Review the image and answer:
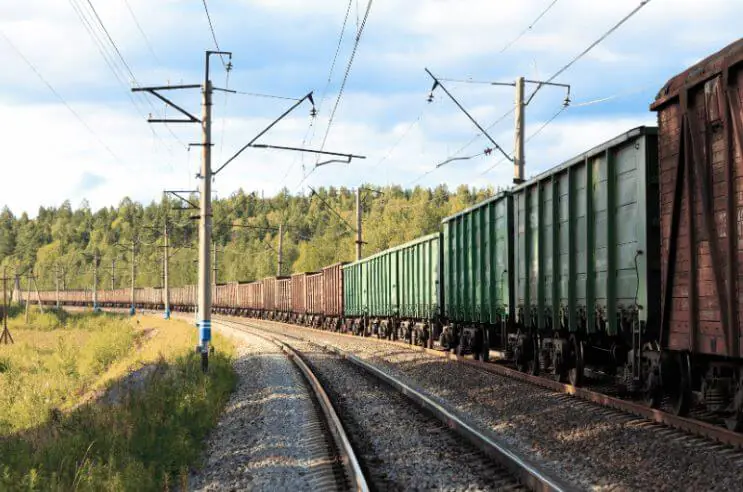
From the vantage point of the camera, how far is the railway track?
23.6 feet

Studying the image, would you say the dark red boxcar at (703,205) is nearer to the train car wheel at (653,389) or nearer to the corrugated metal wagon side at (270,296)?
the train car wheel at (653,389)

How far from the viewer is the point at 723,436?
824cm

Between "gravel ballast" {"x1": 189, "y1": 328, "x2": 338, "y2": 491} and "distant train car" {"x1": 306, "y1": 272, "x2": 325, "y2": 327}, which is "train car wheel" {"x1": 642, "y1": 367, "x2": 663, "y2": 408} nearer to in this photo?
"gravel ballast" {"x1": 189, "y1": 328, "x2": 338, "y2": 491}

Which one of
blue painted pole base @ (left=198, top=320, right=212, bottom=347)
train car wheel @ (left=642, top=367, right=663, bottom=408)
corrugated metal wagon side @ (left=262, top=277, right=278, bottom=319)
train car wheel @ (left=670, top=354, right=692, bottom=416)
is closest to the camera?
train car wheel @ (left=670, top=354, right=692, bottom=416)

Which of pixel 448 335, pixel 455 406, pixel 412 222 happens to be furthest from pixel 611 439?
pixel 412 222

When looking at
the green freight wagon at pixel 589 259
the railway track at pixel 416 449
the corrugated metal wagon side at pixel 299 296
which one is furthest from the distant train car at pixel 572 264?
the corrugated metal wagon side at pixel 299 296

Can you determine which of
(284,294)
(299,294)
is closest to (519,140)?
Result: (299,294)

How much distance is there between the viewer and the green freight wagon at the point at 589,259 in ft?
32.2

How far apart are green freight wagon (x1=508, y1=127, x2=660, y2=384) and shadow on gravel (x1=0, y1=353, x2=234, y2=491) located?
19.8 feet

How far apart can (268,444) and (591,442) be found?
13.1 feet

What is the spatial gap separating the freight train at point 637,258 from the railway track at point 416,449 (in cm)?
265

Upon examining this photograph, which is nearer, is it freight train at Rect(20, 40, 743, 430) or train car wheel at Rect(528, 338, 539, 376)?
freight train at Rect(20, 40, 743, 430)

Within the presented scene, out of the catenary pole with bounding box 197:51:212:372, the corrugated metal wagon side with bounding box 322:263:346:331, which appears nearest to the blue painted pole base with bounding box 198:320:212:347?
the catenary pole with bounding box 197:51:212:372

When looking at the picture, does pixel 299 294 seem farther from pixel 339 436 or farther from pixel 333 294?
pixel 339 436
